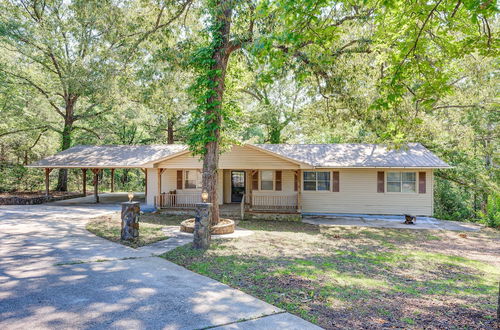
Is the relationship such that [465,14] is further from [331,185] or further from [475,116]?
[475,116]

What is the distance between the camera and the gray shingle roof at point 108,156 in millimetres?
16188

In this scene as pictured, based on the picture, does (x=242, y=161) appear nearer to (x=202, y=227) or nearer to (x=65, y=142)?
(x=202, y=227)

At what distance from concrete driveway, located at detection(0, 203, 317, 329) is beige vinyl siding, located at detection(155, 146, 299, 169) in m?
7.28

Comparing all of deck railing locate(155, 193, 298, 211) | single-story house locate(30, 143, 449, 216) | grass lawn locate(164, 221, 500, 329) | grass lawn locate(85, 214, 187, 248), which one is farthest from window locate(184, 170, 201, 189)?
grass lawn locate(164, 221, 500, 329)

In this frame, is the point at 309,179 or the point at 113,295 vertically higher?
the point at 309,179

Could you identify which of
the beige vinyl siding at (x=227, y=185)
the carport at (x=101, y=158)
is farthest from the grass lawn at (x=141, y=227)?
the beige vinyl siding at (x=227, y=185)

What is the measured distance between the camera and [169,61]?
10.6 m

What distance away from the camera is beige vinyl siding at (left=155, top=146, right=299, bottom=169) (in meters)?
13.4

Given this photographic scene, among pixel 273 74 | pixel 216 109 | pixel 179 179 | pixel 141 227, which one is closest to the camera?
pixel 273 74

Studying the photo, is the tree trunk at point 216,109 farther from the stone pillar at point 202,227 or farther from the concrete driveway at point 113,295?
the concrete driveway at point 113,295

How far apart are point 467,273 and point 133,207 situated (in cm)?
816

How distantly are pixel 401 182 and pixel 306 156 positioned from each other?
4.83 metres

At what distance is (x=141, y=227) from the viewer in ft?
34.6

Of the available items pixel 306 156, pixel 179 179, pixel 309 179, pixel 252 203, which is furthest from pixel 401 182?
pixel 179 179
